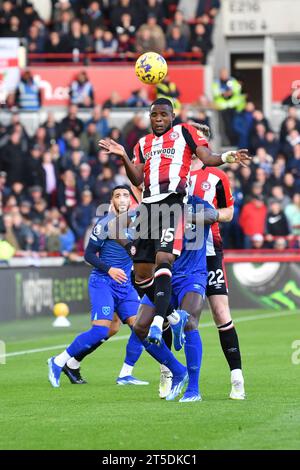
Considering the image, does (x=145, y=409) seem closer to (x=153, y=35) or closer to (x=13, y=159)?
(x=13, y=159)

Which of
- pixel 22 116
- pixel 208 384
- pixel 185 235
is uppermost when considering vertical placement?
pixel 22 116

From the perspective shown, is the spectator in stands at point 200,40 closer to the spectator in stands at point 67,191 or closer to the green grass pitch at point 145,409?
the spectator in stands at point 67,191

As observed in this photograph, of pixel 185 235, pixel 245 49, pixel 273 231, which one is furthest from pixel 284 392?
pixel 245 49

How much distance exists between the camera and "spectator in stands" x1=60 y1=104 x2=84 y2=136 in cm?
2688

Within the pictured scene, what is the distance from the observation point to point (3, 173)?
1013 inches

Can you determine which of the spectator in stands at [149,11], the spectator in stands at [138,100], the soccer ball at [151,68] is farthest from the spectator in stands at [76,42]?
the soccer ball at [151,68]

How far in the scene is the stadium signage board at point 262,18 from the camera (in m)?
32.9

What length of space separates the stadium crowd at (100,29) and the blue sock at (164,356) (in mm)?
18780

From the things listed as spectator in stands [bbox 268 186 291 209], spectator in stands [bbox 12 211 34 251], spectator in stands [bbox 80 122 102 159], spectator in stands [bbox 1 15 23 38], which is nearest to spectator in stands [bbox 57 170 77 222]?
spectator in stands [bbox 80 122 102 159]

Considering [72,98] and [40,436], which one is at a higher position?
[72,98]

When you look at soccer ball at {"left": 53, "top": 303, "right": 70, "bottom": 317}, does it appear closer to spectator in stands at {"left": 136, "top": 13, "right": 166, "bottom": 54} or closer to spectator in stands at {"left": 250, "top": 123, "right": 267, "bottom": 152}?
spectator in stands at {"left": 250, "top": 123, "right": 267, "bottom": 152}
